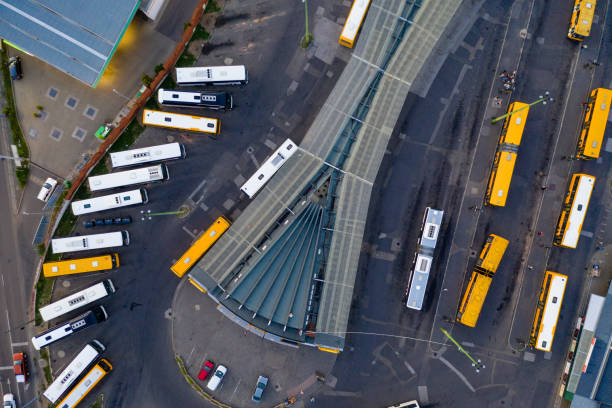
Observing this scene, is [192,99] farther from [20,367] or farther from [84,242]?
[20,367]

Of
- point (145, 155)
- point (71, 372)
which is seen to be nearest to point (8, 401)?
point (71, 372)

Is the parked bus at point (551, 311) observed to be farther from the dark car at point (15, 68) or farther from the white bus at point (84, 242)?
the dark car at point (15, 68)

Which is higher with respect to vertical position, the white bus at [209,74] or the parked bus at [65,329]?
the white bus at [209,74]

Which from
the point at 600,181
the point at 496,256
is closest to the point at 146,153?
the point at 496,256

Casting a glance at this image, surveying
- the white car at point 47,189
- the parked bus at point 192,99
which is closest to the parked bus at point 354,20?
the parked bus at point 192,99

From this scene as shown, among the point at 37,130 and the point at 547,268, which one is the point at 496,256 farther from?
the point at 37,130

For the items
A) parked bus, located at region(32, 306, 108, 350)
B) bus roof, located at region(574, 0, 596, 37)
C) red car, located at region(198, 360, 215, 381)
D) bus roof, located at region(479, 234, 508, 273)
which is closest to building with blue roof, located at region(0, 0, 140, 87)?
parked bus, located at region(32, 306, 108, 350)
